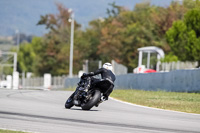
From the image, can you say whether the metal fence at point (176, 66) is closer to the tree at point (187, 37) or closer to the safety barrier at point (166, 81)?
the tree at point (187, 37)

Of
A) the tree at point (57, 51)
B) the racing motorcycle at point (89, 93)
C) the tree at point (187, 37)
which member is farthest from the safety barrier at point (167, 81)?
the tree at point (57, 51)

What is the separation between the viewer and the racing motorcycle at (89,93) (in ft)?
45.8

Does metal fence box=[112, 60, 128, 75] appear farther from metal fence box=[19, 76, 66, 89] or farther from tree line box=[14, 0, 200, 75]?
metal fence box=[19, 76, 66, 89]

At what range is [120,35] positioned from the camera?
6788cm

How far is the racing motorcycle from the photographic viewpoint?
13.9 meters

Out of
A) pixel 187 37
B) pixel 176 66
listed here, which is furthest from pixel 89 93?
pixel 187 37

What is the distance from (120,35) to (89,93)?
177 ft

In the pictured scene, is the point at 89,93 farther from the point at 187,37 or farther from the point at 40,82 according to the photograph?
the point at 40,82

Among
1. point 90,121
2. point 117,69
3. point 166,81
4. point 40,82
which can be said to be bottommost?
point 40,82

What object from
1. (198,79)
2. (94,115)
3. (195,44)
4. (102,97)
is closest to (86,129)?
(94,115)

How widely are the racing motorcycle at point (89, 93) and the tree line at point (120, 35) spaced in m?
32.3

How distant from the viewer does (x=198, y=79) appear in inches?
966

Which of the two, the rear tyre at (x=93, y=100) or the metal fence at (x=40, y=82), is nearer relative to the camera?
the rear tyre at (x=93, y=100)

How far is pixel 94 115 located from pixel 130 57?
53856 mm
